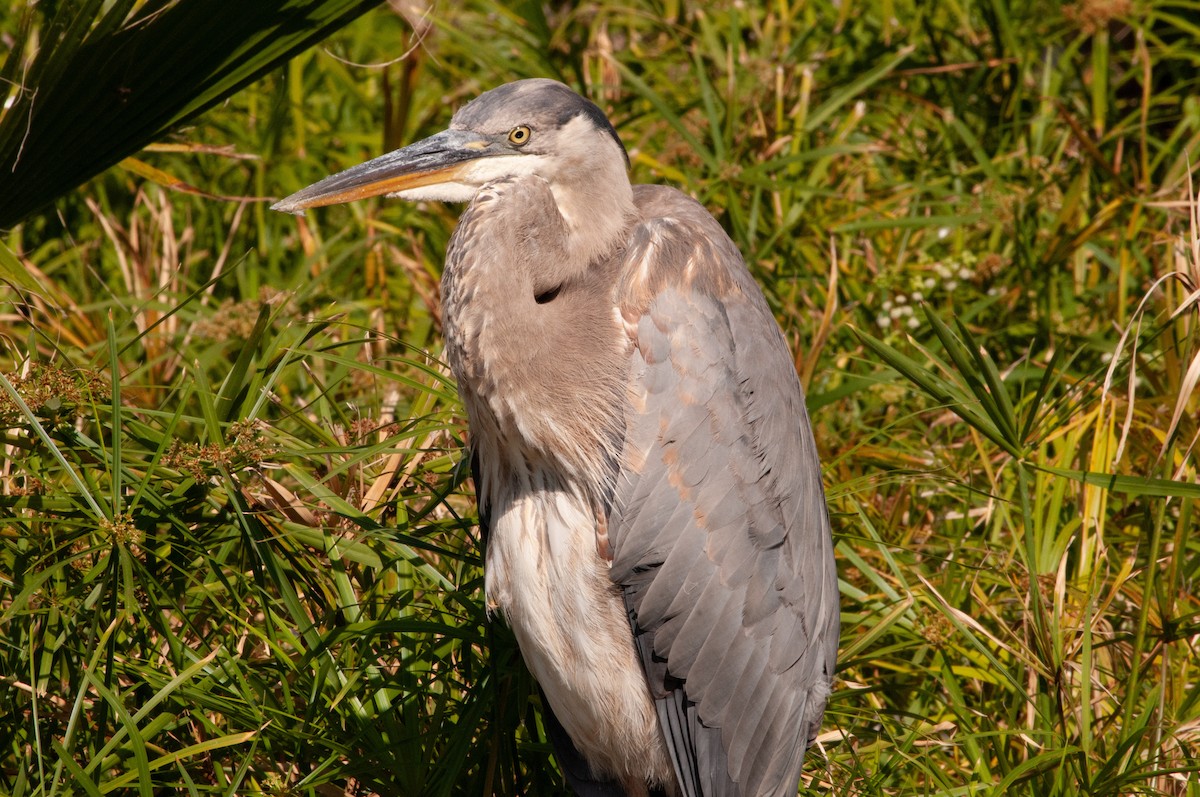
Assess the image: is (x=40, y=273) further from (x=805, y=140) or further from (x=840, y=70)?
(x=840, y=70)

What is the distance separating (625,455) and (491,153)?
69 centimetres

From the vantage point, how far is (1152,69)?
5031mm

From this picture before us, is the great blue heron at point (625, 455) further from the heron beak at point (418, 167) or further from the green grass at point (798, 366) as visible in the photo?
the green grass at point (798, 366)

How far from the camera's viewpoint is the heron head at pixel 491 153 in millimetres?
2484

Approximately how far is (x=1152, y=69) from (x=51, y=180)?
4.39 meters

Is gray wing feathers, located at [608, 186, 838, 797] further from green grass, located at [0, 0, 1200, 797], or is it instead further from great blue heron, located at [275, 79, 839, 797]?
green grass, located at [0, 0, 1200, 797]

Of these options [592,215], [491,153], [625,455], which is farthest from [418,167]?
A: [625,455]

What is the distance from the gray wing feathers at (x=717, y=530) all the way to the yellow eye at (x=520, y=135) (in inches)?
11.9

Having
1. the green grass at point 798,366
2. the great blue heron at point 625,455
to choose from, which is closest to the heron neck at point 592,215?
the great blue heron at point 625,455

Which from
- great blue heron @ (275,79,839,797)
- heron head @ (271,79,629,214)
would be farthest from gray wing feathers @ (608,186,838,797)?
heron head @ (271,79,629,214)

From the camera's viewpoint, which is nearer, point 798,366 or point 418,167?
point 418,167

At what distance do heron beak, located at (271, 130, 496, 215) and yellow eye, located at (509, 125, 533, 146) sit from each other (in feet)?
0.10

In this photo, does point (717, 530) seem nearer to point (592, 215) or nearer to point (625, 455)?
point (625, 455)

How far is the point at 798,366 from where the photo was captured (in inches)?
141
